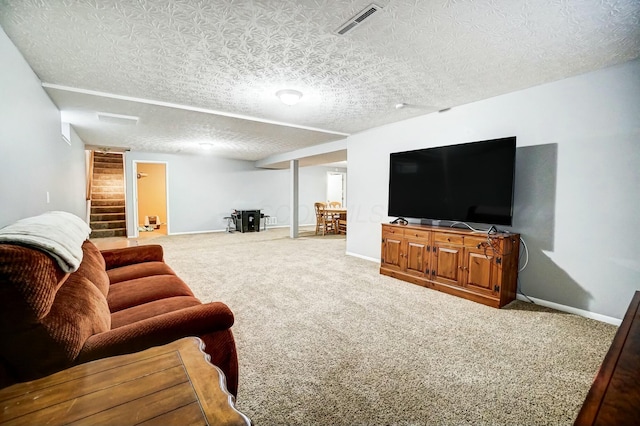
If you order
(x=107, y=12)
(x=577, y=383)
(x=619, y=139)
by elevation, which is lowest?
(x=577, y=383)

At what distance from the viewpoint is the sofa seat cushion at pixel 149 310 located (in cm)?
154

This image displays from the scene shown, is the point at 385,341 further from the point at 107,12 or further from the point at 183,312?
the point at 107,12

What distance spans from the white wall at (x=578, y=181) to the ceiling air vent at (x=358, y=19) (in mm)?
2253

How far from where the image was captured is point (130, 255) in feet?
9.25

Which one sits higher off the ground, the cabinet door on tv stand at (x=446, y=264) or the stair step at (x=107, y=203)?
the stair step at (x=107, y=203)

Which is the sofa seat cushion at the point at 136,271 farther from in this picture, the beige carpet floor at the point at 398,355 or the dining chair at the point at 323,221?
the dining chair at the point at 323,221

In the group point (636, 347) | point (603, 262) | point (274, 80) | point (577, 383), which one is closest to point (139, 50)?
point (274, 80)

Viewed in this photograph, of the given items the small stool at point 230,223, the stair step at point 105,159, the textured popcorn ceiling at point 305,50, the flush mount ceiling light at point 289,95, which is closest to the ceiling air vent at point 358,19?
the textured popcorn ceiling at point 305,50

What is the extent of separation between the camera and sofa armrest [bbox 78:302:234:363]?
1.12 meters

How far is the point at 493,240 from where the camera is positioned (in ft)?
9.46

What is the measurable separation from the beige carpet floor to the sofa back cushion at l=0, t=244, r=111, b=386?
907 millimetres

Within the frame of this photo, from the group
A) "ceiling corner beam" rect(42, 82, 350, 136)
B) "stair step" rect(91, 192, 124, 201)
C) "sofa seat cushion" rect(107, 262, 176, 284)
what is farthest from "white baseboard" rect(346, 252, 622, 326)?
"stair step" rect(91, 192, 124, 201)

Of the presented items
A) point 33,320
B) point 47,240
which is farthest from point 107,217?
point 33,320

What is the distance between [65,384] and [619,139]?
12.8 ft
